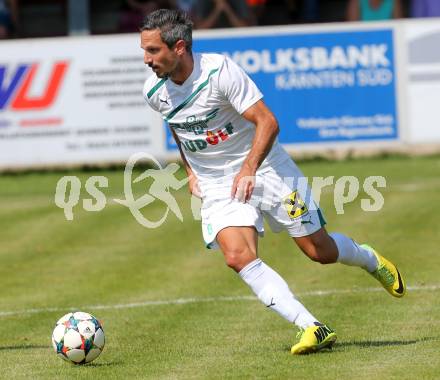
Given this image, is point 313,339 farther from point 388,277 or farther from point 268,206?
point 388,277

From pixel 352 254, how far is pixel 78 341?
2.17 m

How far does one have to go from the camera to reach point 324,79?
2064 centimetres

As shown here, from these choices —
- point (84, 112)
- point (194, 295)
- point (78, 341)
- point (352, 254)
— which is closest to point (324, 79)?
point (84, 112)

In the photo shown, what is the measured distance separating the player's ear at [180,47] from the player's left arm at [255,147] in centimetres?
58

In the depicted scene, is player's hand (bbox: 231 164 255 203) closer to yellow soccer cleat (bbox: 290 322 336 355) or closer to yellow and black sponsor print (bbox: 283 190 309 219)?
yellow and black sponsor print (bbox: 283 190 309 219)

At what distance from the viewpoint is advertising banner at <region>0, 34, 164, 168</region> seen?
20.6 meters

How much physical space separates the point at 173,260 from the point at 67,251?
143 cm

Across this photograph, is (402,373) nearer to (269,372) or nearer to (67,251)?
(269,372)

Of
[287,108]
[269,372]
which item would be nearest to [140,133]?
[287,108]

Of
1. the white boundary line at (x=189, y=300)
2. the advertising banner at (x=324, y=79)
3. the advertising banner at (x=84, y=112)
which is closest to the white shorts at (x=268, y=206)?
the white boundary line at (x=189, y=300)

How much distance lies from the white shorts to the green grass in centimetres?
80

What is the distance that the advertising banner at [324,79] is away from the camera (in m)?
20.5

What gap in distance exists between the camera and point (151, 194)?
17.9 meters

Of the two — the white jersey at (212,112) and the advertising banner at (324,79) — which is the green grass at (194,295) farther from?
the advertising banner at (324,79)
